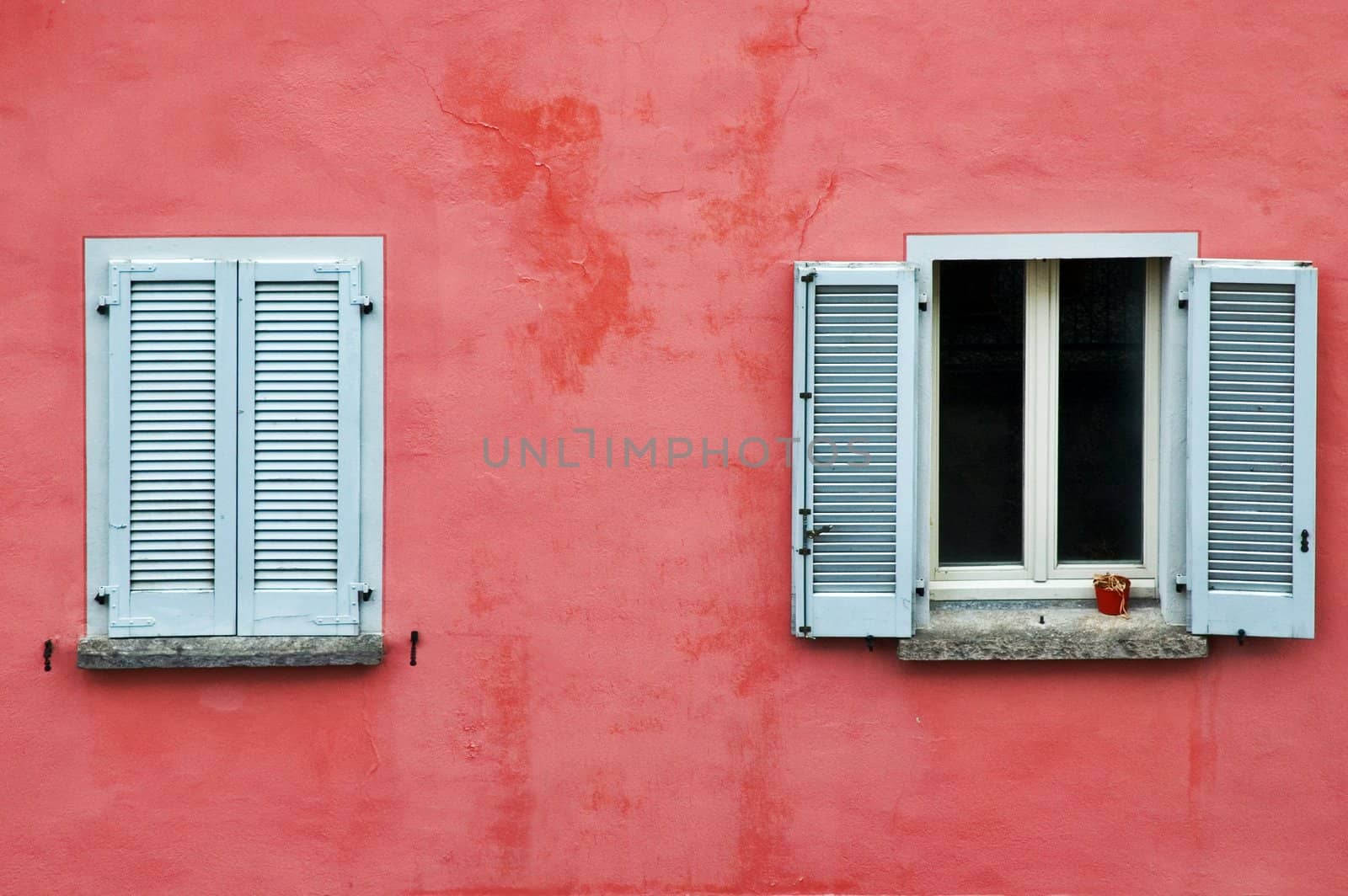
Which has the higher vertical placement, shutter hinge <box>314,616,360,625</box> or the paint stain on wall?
the paint stain on wall

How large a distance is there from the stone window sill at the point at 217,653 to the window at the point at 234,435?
0.13 ft

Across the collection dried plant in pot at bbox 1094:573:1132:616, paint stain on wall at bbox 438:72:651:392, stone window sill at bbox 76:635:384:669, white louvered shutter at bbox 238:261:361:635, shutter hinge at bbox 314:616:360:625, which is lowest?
stone window sill at bbox 76:635:384:669

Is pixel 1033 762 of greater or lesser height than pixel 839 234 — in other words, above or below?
below

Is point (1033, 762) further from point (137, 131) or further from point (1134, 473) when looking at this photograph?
point (137, 131)

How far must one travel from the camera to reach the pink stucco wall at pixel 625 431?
14.1 feet

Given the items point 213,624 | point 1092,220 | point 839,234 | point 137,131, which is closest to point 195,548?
point 213,624

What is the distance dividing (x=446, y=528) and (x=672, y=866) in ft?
5.05

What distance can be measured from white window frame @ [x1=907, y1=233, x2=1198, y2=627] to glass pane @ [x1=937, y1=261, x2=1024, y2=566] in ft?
0.23

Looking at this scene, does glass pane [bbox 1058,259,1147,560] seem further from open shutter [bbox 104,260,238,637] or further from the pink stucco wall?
open shutter [bbox 104,260,238,637]

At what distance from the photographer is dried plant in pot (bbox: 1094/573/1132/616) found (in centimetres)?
440

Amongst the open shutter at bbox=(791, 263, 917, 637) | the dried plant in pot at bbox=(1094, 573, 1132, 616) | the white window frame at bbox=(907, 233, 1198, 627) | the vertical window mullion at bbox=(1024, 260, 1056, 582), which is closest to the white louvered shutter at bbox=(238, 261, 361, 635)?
the open shutter at bbox=(791, 263, 917, 637)

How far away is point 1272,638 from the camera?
4406 millimetres

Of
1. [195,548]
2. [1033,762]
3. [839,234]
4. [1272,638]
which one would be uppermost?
[839,234]

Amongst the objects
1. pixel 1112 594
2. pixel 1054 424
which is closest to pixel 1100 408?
pixel 1054 424
